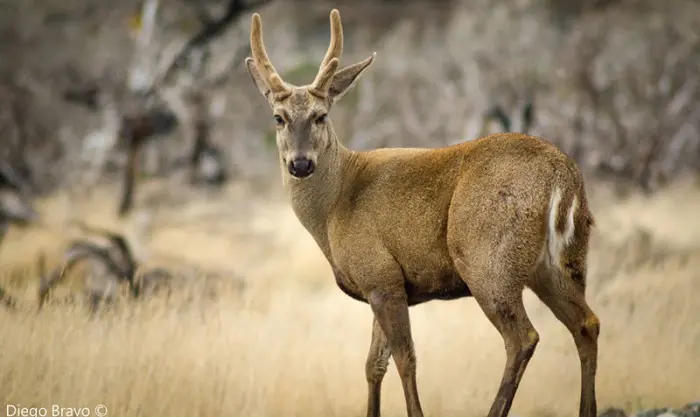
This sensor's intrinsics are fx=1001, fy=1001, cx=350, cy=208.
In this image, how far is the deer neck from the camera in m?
7.05

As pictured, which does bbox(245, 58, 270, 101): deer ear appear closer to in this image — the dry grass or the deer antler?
the deer antler

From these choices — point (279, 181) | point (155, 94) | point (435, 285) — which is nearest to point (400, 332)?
point (435, 285)

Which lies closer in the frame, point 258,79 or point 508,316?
point 508,316

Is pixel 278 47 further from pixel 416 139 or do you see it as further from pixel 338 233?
pixel 338 233

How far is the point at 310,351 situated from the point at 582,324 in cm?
325

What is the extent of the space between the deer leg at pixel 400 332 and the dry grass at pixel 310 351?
39.1 inches

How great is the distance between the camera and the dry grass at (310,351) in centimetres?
698

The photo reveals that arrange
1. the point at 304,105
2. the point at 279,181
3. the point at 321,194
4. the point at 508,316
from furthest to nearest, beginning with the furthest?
the point at 279,181 → the point at 321,194 → the point at 304,105 → the point at 508,316

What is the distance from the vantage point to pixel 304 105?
6785 mm

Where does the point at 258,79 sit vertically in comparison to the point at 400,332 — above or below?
above

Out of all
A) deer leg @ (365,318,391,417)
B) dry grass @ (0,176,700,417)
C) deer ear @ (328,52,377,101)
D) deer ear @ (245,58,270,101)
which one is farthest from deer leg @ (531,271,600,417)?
deer ear @ (245,58,270,101)

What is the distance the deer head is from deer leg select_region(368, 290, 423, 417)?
98 cm

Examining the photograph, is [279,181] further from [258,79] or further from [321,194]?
[321,194]

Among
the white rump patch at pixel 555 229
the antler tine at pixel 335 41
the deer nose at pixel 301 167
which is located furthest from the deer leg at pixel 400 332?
the antler tine at pixel 335 41
